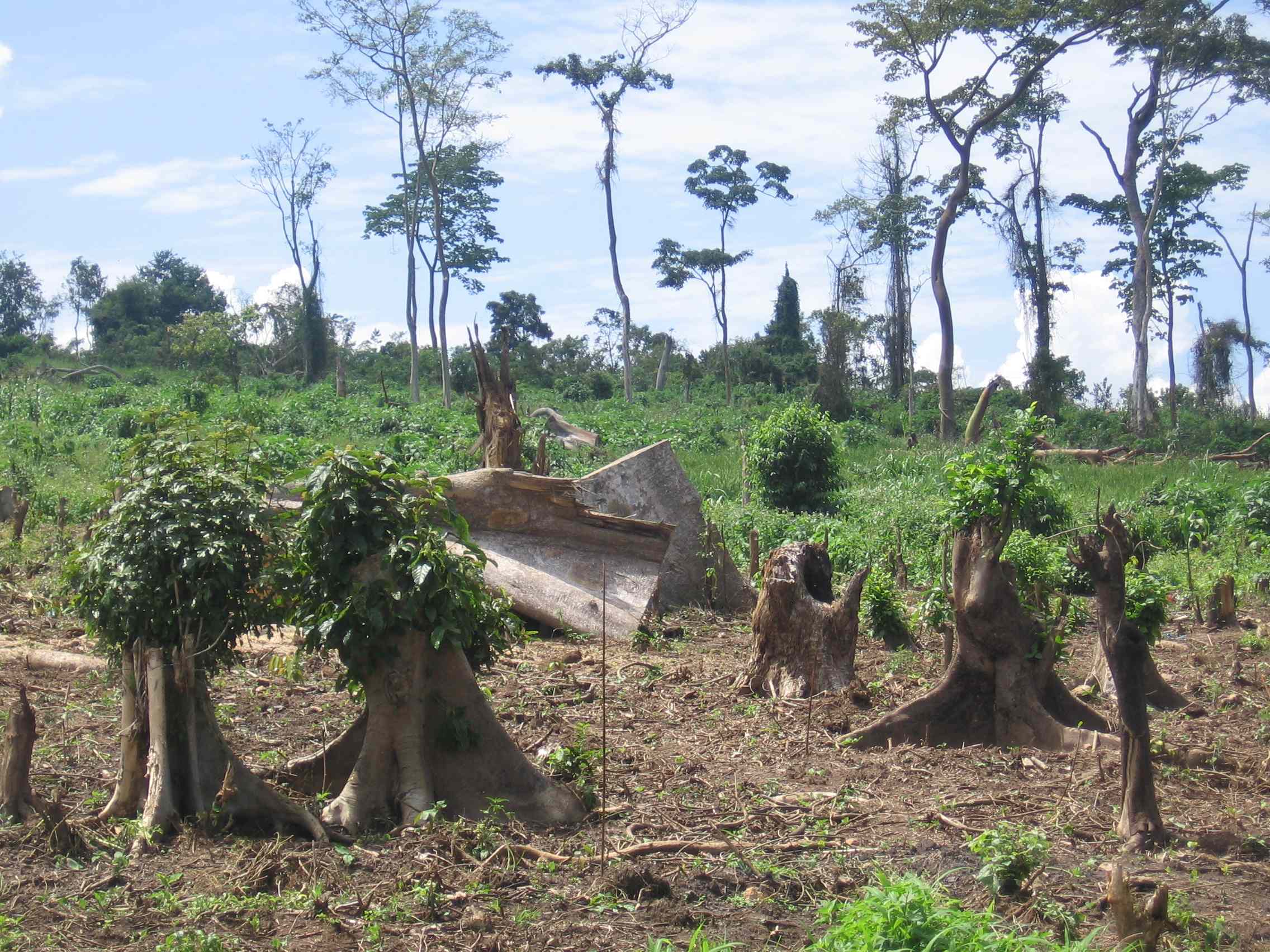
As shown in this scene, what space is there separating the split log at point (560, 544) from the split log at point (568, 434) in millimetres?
12857

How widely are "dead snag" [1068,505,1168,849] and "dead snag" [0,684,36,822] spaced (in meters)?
4.37

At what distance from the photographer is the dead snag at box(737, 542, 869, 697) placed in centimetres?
750

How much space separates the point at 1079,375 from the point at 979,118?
12.8 m

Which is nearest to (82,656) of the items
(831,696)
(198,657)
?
(198,657)

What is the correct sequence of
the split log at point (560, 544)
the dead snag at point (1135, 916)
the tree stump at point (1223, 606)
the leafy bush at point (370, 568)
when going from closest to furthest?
the dead snag at point (1135, 916) → the leafy bush at point (370, 568) → the split log at point (560, 544) → the tree stump at point (1223, 606)

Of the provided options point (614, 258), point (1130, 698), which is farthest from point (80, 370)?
point (1130, 698)

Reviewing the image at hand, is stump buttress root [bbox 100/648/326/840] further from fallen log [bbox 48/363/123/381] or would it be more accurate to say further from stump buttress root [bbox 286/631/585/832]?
fallen log [bbox 48/363/123/381]

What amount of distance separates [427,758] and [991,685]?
3.37 metres

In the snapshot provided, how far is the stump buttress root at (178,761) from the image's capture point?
459 cm

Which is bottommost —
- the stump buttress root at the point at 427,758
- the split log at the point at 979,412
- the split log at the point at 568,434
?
the stump buttress root at the point at 427,758

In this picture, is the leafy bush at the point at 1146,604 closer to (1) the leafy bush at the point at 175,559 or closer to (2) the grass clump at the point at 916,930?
(2) the grass clump at the point at 916,930

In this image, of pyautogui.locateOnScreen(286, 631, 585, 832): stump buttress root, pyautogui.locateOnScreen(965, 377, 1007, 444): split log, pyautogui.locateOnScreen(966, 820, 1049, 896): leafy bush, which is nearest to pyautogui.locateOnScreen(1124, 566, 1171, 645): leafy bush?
pyautogui.locateOnScreen(965, 377, 1007, 444): split log

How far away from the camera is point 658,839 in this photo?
4.83m

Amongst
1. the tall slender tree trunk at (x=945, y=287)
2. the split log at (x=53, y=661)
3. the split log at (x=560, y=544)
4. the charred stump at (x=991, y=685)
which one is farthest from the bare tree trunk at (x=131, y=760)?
the tall slender tree trunk at (x=945, y=287)
